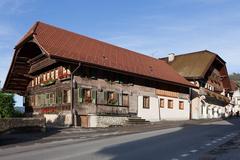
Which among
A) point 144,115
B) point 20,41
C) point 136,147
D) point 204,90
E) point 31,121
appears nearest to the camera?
point 136,147

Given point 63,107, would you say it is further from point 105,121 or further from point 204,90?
point 204,90

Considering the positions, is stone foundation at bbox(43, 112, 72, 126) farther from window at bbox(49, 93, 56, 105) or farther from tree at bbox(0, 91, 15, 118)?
tree at bbox(0, 91, 15, 118)

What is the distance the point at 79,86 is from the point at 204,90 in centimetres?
2502

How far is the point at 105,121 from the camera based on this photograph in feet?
110

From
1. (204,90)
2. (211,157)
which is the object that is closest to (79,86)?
(211,157)

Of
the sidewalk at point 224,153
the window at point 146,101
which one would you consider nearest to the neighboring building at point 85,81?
the window at point 146,101

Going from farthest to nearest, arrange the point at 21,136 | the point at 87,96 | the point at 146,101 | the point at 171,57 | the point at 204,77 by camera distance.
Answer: the point at 171,57
the point at 204,77
the point at 146,101
the point at 87,96
the point at 21,136

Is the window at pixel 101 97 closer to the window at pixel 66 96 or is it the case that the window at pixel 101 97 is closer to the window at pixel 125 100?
the window at pixel 125 100

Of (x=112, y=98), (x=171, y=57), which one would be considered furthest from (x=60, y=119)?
(x=171, y=57)

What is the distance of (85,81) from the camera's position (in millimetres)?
33188

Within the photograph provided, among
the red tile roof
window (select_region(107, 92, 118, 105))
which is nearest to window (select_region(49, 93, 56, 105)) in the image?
window (select_region(107, 92, 118, 105))

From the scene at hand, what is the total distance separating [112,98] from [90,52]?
15.0 ft

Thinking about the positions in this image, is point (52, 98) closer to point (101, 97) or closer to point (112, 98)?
point (101, 97)

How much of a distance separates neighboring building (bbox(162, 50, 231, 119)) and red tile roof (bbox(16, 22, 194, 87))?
7.40 m
